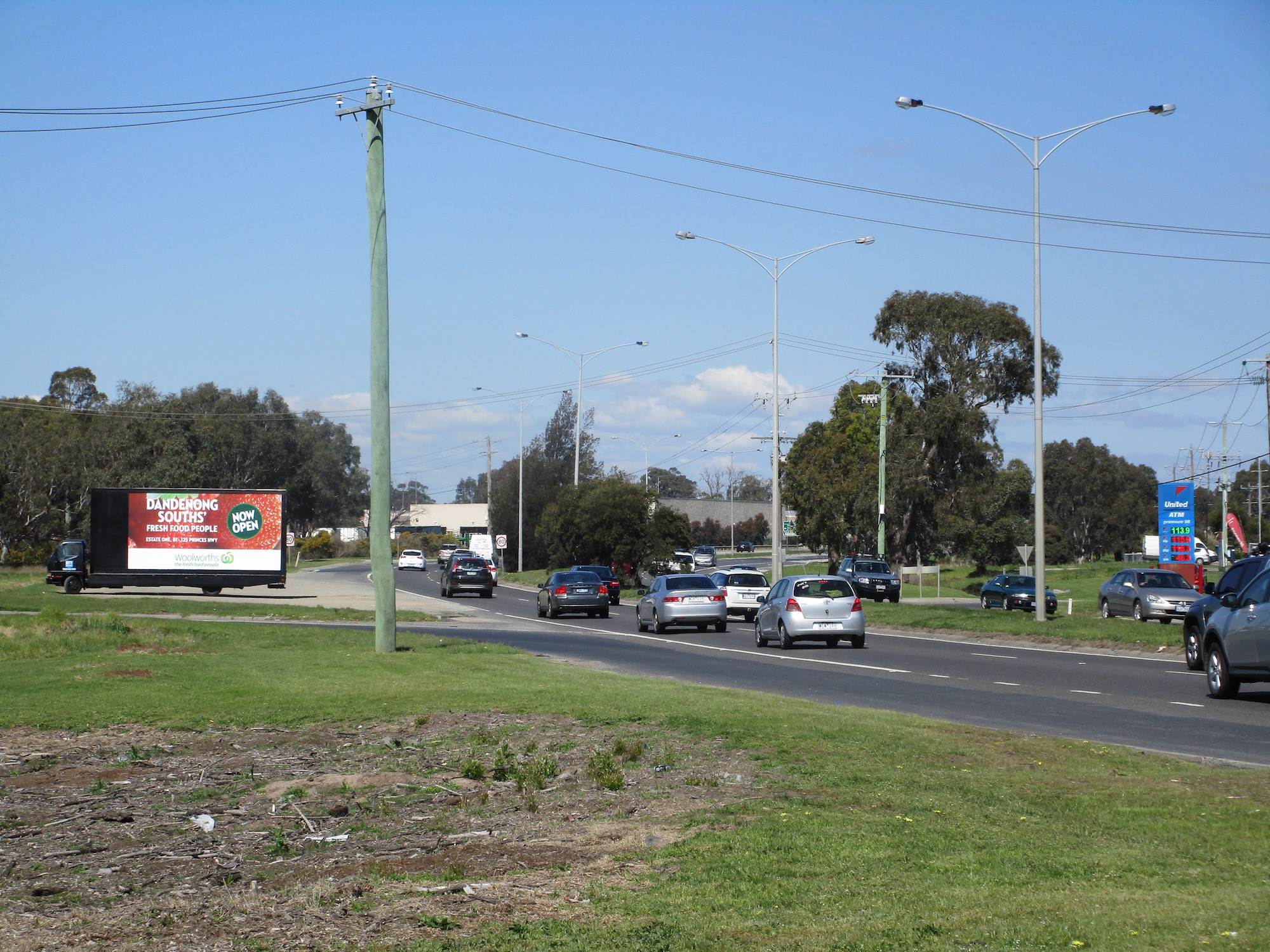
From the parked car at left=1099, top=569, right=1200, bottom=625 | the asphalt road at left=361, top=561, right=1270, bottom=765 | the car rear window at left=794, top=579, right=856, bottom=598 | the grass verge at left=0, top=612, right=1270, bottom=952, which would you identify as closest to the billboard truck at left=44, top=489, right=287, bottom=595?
the asphalt road at left=361, top=561, right=1270, bottom=765

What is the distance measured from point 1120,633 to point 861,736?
18747mm

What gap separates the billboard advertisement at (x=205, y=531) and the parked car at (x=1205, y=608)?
38589 mm

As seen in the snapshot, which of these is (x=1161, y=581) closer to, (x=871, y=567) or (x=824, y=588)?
(x=824, y=588)

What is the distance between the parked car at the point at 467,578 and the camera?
54.1 metres

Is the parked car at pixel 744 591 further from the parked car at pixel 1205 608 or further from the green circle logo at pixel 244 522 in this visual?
the green circle logo at pixel 244 522

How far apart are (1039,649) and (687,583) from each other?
10097 millimetres

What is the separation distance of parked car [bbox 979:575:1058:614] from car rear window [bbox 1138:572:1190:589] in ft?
34.2

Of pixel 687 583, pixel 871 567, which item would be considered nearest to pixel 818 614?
pixel 687 583

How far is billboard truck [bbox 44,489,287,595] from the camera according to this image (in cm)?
4912

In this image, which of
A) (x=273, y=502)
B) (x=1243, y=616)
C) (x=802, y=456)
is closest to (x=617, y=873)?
(x=1243, y=616)

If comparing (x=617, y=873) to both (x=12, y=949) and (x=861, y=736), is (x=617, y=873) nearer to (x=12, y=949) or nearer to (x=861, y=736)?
(x=12, y=949)

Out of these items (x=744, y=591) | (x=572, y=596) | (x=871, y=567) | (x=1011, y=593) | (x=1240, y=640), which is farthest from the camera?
(x=871, y=567)

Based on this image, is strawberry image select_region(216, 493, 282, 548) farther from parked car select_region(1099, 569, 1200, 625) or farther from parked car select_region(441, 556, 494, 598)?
parked car select_region(1099, 569, 1200, 625)

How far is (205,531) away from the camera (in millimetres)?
50031
